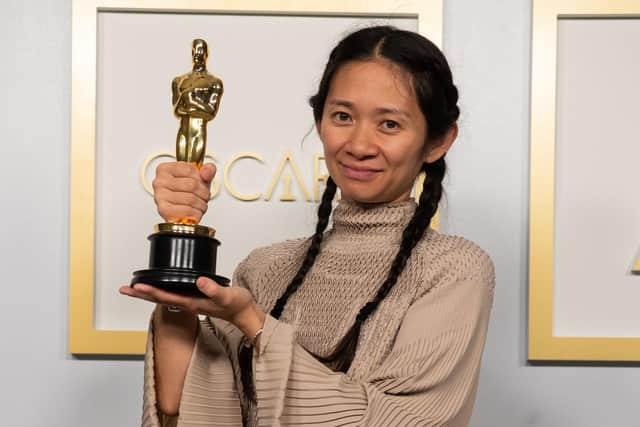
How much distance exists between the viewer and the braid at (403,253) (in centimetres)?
111

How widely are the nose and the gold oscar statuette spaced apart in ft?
0.59

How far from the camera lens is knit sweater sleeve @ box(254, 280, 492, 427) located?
38.1 inches

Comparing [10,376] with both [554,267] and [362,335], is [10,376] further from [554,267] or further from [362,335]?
[554,267]

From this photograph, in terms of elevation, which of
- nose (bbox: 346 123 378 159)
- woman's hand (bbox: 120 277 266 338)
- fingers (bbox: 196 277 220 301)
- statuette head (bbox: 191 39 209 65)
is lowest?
woman's hand (bbox: 120 277 266 338)

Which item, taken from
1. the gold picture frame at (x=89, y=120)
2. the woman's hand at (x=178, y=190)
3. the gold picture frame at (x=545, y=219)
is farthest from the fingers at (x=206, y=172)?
the gold picture frame at (x=545, y=219)

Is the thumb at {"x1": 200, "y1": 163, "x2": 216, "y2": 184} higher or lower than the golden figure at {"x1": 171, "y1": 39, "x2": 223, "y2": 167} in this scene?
lower

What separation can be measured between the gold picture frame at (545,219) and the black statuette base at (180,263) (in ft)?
2.73

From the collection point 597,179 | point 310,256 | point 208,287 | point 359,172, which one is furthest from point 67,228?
point 597,179

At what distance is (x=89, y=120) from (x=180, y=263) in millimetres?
802

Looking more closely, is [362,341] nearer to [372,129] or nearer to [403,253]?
[403,253]

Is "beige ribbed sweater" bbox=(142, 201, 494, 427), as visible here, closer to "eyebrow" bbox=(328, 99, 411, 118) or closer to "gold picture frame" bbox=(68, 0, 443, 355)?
"eyebrow" bbox=(328, 99, 411, 118)

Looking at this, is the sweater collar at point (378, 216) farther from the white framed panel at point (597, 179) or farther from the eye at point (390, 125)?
the white framed panel at point (597, 179)

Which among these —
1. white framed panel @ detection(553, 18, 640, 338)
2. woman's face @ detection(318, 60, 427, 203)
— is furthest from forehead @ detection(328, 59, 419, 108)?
white framed panel @ detection(553, 18, 640, 338)

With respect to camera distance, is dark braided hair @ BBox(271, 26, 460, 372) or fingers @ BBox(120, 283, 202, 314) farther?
dark braided hair @ BBox(271, 26, 460, 372)
